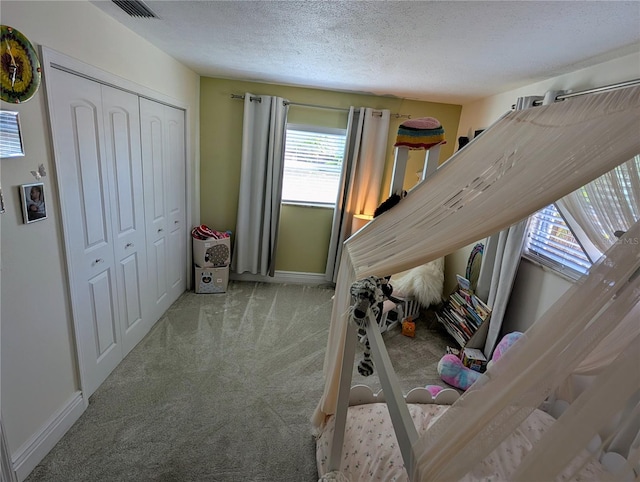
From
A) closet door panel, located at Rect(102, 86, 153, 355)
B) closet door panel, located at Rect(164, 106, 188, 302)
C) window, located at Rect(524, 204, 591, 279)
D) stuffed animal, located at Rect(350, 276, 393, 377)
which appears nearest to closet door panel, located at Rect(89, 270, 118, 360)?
closet door panel, located at Rect(102, 86, 153, 355)

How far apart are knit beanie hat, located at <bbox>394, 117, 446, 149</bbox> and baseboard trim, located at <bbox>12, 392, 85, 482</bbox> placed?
7.44 ft

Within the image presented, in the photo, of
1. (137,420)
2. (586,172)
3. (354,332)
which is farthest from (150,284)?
(586,172)

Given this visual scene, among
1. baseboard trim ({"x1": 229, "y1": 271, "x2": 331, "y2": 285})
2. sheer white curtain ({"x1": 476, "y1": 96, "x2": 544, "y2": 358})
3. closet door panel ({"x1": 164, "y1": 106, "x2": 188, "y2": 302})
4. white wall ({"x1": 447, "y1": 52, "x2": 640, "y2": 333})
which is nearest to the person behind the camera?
white wall ({"x1": 447, "y1": 52, "x2": 640, "y2": 333})

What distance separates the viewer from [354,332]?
1.33 metres

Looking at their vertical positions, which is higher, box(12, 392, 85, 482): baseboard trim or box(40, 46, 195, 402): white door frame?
box(40, 46, 195, 402): white door frame

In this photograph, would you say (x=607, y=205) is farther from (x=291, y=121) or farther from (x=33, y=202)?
(x=291, y=121)

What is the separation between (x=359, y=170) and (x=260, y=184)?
1139 mm

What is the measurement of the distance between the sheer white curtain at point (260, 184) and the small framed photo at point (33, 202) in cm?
220

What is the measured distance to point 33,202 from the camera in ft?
4.81

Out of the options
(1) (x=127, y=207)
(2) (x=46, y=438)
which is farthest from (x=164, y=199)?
(2) (x=46, y=438)

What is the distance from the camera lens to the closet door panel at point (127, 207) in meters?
2.09

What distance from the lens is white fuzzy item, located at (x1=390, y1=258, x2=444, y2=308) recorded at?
123 inches

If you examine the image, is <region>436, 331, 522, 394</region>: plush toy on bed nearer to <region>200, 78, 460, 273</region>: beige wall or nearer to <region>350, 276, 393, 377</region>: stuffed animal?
<region>350, 276, 393, 377</region>: stuffed animal

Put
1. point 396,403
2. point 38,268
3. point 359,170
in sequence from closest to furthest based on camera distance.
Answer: point 396,403 < point 38,268 < point 359,170
